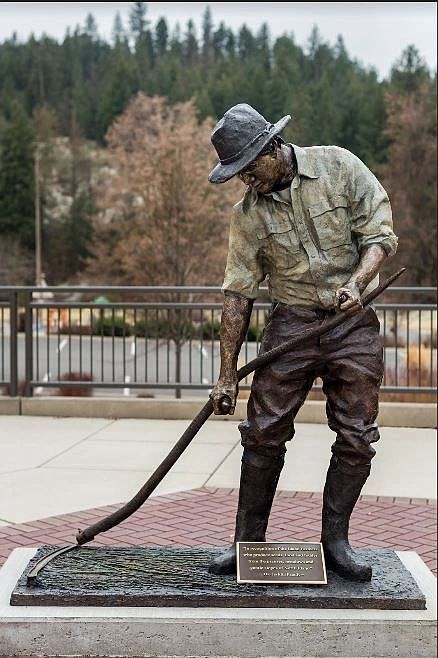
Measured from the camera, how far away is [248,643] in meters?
4.02

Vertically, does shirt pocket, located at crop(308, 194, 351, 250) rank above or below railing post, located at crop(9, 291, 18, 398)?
above

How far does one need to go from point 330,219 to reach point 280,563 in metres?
1.58

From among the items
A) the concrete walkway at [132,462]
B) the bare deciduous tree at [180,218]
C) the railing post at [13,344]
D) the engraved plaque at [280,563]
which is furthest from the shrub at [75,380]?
the bare deciduous tree at [180,218]

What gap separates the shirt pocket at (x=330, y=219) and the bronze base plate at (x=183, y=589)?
154 cm

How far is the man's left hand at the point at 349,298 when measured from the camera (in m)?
3.98

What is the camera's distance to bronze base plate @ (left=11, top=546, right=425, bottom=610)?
4.12 metres

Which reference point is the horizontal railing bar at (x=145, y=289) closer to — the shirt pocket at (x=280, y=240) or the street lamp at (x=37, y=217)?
the shirt pocket at (x=280, y=240)

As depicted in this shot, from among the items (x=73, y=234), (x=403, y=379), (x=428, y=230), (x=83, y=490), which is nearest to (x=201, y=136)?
(x=428, y=230)

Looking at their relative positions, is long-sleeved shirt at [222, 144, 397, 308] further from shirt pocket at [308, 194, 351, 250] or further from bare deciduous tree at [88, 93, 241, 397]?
bare deciduous tree at [88, 93, 241, 397]

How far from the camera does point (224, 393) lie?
4289 mm

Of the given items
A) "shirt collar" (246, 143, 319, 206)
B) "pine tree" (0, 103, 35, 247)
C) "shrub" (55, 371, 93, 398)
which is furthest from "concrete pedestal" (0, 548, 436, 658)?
"pine tree" (0, 103, 35, 247)

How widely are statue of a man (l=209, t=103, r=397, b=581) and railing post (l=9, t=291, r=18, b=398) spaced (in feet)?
20.7

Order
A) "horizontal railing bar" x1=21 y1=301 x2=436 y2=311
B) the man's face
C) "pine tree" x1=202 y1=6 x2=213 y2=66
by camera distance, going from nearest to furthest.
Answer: the man's face → "horizontal railing bar" x1=21 y1=301 x2=436 y2=311 → "pine tree" x1=202 y1=6 x2=213 y2=66

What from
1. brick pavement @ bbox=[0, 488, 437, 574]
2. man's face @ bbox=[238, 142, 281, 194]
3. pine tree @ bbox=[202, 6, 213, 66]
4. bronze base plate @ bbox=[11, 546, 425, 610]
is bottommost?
brick pavement @ bbox=[0, 488, 437, 574]
